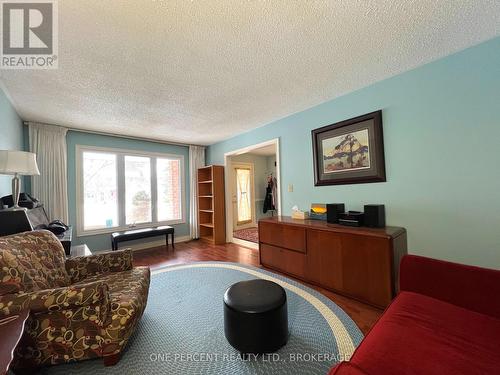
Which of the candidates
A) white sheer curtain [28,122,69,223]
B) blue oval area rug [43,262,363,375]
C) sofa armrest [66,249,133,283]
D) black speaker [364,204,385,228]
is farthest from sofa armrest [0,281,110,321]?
white sheer curtain [28,122,69,223]

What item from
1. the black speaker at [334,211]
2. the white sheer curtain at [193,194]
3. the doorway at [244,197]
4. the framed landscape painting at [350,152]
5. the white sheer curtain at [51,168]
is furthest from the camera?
the doorway at [244,197]

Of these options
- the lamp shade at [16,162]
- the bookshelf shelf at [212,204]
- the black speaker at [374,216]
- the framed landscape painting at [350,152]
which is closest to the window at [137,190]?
the bookshelf shelf at [212,204]

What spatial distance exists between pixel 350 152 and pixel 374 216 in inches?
33.0

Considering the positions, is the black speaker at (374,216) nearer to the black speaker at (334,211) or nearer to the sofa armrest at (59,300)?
the black speaker at (334,211)

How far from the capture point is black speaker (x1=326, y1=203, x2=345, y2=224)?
8.38 ft

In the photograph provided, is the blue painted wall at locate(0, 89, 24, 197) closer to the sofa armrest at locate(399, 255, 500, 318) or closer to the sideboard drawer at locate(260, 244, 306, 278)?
the sideboard drawer at locate(260, 244, 306, 278)

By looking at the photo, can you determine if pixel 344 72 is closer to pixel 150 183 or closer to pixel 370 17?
pixel 370 17

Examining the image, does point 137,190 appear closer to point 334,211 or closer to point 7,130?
point 7,130

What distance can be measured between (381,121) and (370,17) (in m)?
1.19

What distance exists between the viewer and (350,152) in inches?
102

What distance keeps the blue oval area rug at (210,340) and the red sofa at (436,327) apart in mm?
572

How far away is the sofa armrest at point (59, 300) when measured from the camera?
1.13 meters

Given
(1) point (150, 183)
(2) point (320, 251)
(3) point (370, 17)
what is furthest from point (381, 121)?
(1) point (150, 183)

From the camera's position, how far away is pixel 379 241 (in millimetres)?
1921
